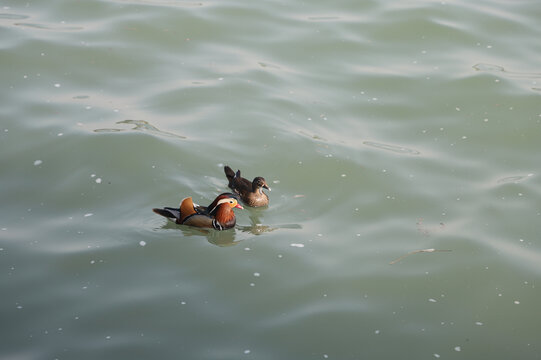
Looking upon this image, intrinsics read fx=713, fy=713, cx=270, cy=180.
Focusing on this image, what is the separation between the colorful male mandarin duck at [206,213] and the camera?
26.2ft

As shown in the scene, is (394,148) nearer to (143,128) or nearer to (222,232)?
(222,232)

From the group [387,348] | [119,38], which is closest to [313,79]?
[119,38]

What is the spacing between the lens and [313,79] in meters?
11.4

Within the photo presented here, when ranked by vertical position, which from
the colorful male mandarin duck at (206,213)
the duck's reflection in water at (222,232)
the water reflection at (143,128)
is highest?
the water reflection at (143,128)

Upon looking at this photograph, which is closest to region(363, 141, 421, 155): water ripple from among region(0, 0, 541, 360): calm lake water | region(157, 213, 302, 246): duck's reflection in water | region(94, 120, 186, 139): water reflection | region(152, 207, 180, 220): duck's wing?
region(0, 0, 541, 360): calm lake water

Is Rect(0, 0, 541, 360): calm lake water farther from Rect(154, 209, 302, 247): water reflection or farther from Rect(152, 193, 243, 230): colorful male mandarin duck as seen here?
Rect(152, 193, 243, 230): colorful male mandarin duck

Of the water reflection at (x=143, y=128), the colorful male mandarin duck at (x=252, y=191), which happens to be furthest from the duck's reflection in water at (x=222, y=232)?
the water reflection at (x=143, y=128)

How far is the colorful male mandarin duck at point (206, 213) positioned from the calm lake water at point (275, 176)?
6.0 inches

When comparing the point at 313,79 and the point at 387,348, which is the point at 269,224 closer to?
the point at 387,348

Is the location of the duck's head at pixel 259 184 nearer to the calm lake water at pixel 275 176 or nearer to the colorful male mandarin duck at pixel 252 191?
the colorful male mandarin duck at pixel 252 191

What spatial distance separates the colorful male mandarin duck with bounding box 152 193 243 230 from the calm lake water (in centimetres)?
15

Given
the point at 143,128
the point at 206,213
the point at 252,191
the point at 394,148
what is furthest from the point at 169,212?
the point at 394,148

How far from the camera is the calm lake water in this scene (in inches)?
267

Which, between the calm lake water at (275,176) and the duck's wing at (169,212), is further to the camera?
the duck's wing at (169,212)
